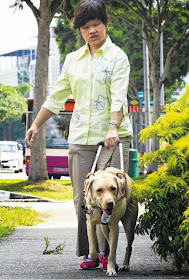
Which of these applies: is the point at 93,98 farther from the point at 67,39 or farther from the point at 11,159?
the point at 67,39

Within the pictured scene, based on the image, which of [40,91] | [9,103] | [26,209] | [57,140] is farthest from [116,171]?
[9,103]

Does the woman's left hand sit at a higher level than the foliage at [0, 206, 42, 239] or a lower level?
higher

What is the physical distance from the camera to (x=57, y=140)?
27000 millimetres

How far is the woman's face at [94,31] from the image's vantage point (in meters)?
6.01

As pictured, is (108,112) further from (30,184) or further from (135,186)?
(30,184)

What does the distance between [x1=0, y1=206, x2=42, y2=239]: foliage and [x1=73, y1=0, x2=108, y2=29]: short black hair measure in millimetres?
4028

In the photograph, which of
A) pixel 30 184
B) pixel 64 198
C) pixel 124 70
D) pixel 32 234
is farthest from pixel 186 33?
pixel 124 70

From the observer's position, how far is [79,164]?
617cm

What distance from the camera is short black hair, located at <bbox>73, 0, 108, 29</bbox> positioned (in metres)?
5.98

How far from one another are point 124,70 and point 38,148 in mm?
14322

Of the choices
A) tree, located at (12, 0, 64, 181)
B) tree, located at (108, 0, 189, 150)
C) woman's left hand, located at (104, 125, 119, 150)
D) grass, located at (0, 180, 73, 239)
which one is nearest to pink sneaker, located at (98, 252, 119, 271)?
woman's left hand, located at (104, 125, 119, 150)

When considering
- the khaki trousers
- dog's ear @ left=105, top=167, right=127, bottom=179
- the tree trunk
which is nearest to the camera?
dog's ear @ left=105, top=167, right=127, bottom=179

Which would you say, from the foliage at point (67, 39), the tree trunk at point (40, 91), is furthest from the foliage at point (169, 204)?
the foliage at point (67, 39)

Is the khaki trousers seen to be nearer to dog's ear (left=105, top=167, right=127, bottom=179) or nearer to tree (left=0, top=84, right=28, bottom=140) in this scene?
dog's ear (left=105, top=167, right=127, bottom=179)
